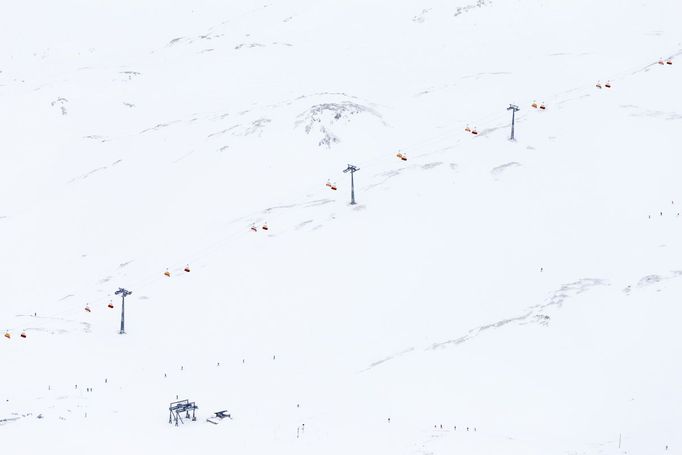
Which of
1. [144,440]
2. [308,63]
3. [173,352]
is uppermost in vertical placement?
[308,63]

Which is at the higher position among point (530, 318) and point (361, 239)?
point (361, 239)

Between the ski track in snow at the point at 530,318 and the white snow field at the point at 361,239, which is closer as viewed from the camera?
the white snow field at the point at 361,239

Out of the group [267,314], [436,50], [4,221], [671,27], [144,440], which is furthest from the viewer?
[436,50]

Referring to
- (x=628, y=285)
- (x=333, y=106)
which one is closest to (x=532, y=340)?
(x=628, y=285)

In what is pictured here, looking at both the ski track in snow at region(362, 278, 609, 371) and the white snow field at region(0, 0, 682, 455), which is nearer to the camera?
the white snow field at region(0, 0, 682, 455)

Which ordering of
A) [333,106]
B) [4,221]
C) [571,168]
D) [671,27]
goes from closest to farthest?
1. [571,168]
2. [4,221]
3. [333,106]
4. [671,27]

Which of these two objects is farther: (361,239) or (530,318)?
(361,239)

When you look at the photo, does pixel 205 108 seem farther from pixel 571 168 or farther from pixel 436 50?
pixel 571 168

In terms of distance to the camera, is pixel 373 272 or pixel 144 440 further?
pixel 373 272
